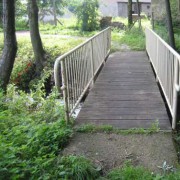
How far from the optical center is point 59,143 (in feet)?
10.4

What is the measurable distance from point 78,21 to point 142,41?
7343 mm

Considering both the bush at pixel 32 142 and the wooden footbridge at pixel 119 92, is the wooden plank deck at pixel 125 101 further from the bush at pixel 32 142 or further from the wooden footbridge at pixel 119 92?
the bush at pixel 32 142

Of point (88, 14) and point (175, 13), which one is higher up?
point (88, 14)

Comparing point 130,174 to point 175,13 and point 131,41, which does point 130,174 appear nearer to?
point 131,41

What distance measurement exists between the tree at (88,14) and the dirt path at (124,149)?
14.8 metres

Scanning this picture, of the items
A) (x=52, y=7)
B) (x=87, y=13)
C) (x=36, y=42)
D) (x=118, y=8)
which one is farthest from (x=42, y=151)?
(x=118, y=8)

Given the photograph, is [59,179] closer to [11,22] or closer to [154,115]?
[154,115]

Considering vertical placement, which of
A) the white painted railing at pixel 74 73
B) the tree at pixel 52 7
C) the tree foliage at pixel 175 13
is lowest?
the white painted railing at pixel 74 73

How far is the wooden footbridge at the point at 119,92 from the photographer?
11.7 ft

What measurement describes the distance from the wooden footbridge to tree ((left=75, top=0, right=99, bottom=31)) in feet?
38.1

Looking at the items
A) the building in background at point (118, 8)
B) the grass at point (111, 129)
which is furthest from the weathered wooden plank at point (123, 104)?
the building in background at point (118, 8)

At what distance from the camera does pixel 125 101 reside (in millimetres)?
4652

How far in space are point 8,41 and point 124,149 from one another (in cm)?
419

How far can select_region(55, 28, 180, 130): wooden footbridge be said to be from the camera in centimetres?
358
